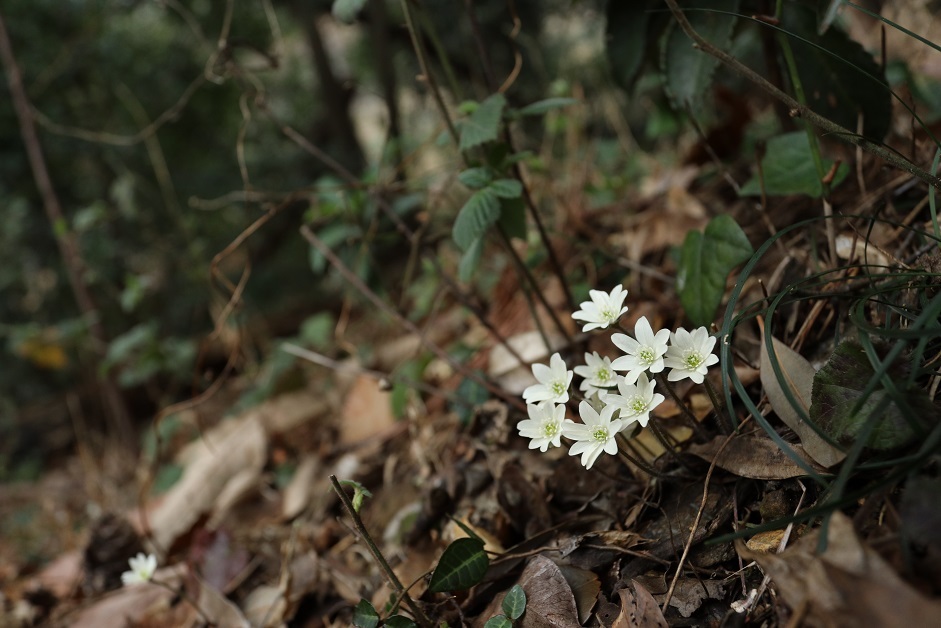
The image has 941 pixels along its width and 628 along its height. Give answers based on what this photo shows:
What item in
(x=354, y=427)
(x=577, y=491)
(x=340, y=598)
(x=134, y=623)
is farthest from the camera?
(x=354, y=427)

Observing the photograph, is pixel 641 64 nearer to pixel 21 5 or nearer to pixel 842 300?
pixel 842 300

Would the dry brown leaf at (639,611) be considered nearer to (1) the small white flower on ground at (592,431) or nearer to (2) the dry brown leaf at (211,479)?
(1) the small white flower on ground at (592,431)

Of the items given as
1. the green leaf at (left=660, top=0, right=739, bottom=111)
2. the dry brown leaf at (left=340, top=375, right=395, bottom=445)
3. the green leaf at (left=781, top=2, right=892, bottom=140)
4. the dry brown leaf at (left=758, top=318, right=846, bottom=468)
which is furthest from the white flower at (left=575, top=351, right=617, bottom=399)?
the dry brown leaf at (left=340, top=375, right=395, bottom=445)

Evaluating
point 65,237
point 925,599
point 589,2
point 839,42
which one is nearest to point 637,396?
point 925,599

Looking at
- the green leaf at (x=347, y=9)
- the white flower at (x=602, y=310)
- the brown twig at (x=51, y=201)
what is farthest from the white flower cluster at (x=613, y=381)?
the brown twig at (x=51, y=201)

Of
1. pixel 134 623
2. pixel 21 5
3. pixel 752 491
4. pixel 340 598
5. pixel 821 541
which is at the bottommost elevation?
pixel 134 623

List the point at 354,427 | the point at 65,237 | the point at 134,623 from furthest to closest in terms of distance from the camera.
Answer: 1. the point at 65,237
2. the point at 354,427
3. the point at 134,623

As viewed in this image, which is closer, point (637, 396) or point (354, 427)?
point (637, 396)

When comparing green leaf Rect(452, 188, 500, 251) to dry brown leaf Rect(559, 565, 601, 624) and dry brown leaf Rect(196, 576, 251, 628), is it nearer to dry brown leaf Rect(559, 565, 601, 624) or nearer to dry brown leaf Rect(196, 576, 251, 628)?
dry brown leaf Rect(559, 565, 601, 624)
